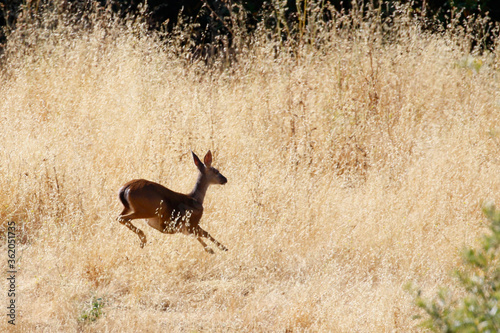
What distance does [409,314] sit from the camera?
11.7 feet

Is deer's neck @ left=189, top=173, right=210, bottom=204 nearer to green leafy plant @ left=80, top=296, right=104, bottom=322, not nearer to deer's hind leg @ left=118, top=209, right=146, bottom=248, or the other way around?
deer's hind leg @ left=118, top=209, right=146, bottom=248

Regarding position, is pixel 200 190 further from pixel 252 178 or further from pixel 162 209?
pixel 252 178

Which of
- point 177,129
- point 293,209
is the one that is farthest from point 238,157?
point 293,209

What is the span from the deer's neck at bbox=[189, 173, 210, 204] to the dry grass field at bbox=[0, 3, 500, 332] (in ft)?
0.88

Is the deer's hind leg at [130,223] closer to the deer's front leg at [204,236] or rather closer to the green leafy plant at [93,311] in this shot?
the deer's front leg at [204,236]

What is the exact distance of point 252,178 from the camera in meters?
5.26

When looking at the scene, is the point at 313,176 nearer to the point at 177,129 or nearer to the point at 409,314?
the point at 177,129

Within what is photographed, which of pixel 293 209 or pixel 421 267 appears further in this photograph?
pixel 293 209

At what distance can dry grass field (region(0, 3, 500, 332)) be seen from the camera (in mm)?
3715

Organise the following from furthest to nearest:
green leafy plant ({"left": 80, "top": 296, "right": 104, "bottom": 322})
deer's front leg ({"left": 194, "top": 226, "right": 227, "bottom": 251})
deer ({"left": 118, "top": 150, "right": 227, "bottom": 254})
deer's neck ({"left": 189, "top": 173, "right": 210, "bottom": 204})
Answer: deer's neck ({"left": 189, "top": 173, "right": 210, "bottom": 204}), deer's front leg ({"left": 194, "top": 226, "right": 227, "bottom": 251}), deer ({"left": 118, "top": 150, "right": 227, "bottom": 254}), green leafy plant ({"left": 80, "top": 296, "right": 104, "bottom": 322})

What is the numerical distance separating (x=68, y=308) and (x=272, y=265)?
1.42m

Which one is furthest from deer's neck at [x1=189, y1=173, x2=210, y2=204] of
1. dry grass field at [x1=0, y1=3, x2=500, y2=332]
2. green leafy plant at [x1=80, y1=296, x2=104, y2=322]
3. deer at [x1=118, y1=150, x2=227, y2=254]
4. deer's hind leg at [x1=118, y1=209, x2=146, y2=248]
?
green leafy plant at [x1=80, y1=296, x2=104, y2=322]

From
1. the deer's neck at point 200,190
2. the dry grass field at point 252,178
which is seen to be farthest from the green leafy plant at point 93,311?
the deer's neck at point 200,190

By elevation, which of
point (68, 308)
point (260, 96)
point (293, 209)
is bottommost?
point (68, 308)
